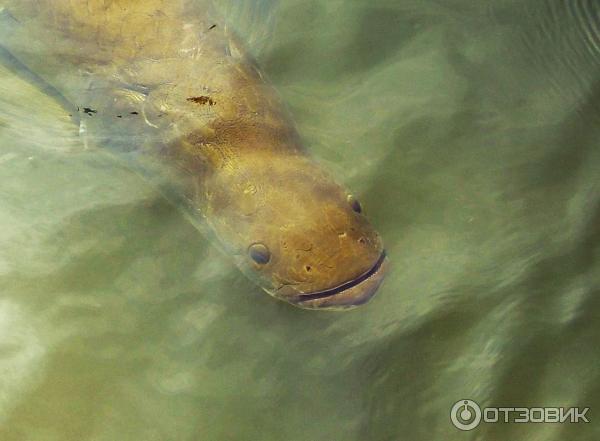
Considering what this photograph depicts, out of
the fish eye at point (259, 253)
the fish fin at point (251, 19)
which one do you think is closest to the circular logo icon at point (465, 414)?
the fish eye at point (259, 253)

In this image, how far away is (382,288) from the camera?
3.34 m

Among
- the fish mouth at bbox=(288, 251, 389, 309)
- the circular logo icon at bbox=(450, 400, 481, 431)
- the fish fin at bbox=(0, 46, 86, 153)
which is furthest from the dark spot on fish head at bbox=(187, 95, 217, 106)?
the circular logo icon at bbox=(450, 400, 481, 431)

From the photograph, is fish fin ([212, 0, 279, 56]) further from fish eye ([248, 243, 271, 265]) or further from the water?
fish eye ([248, 243, 271, 265])

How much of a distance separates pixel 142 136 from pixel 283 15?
1.29 meters

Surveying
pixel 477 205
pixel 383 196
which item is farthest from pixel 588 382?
pixel 383 196

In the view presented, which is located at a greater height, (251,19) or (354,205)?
(251,19)

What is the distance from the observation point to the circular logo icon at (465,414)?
3109 millimetres

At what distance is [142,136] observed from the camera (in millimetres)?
3408

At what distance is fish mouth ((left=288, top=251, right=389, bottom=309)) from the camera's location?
2.95 meters

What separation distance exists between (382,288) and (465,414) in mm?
687

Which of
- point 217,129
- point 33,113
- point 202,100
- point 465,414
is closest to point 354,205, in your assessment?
point 217,129

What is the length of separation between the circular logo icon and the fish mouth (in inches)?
26.8

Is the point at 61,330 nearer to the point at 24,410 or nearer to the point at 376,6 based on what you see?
the point at 24,410

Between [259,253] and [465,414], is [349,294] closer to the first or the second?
[259,253]
